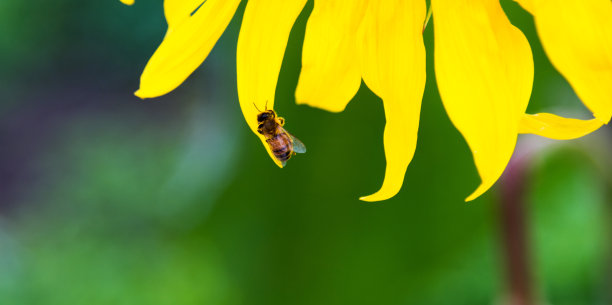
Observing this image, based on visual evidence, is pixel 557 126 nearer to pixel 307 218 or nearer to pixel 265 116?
pixel 265 116

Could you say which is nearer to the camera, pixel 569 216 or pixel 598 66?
pixel 598 66

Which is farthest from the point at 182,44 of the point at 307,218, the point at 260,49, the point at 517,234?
the point at 307,218

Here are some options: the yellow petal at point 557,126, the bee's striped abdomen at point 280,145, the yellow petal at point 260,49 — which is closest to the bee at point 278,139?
the bee's striped abdomen at point 280,145

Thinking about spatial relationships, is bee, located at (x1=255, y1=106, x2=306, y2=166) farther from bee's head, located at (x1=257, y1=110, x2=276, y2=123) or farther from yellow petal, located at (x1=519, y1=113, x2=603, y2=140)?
yellow petal, located at (x1=519, y1=113, x2=603, y2=140)

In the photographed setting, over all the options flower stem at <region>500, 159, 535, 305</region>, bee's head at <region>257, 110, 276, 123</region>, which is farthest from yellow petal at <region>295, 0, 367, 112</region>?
flower stem at <region>500, 159, 535, 305</region>

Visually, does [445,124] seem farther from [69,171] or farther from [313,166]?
[69,171]

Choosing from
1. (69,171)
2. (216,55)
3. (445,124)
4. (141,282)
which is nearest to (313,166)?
(445,124)
